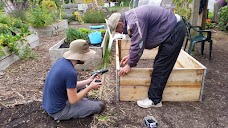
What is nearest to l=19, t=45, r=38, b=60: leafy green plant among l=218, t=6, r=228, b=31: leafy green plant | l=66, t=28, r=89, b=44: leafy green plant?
l=66, t=28, r=89, b=44: leafy green plant

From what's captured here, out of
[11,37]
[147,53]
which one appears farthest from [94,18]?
[147,53]

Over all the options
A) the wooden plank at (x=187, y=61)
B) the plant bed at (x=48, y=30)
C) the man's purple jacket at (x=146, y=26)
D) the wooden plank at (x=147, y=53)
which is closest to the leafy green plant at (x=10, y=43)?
the wooden plank at (x=147, y=53)

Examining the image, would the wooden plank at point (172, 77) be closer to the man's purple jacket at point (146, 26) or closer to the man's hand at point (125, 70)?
the man's hand at point (125, 70)

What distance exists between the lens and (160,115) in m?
2.69

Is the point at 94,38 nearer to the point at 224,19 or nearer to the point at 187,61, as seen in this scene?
the point at 187,61

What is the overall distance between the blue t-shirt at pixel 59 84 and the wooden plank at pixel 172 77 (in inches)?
33.2

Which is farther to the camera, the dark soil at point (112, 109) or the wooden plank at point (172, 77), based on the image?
the wooden plank at point (172, 77)

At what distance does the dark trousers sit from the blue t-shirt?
108 cm

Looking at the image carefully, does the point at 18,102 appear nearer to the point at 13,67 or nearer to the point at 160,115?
the point at 13,67

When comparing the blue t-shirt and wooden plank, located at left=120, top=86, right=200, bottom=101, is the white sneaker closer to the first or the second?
wooden plank, located at left=120, top=86, right=200, bottom=101

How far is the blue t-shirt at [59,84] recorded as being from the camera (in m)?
2.18

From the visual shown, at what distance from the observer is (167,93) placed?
9.62ft

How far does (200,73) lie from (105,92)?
1.38m

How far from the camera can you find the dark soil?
2.50 metres
